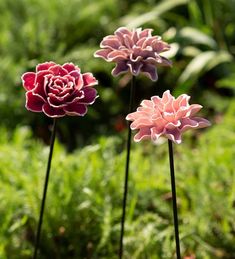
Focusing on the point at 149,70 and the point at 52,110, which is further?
the point at 149,70

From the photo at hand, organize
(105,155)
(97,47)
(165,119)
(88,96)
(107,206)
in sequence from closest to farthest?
1. (165,119)
2. (88,96)
3. (107,206)
4. (105,155)
5. (97,47)

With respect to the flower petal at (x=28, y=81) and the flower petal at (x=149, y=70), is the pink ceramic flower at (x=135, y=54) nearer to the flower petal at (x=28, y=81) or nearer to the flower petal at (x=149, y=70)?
the flower petal at (x=149, y=70)

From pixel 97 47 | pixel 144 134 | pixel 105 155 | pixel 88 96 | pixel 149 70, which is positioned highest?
pixel 97 47

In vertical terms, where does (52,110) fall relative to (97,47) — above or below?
below

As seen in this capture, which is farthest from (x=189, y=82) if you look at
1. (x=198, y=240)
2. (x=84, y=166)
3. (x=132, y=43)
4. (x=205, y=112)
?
(x=132, y=43)

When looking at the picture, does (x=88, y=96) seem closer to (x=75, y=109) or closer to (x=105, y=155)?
(x=75, y=109)

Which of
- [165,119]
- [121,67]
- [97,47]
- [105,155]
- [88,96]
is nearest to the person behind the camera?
[165,119]

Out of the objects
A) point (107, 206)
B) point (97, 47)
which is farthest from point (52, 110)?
point (97, 47)

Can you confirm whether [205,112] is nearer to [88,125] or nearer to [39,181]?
[88,125]
